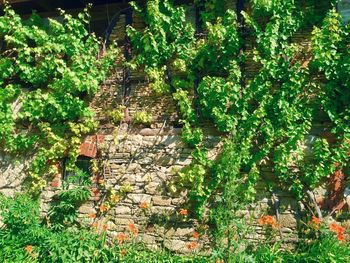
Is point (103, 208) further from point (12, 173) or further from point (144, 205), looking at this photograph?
point (12, 173)

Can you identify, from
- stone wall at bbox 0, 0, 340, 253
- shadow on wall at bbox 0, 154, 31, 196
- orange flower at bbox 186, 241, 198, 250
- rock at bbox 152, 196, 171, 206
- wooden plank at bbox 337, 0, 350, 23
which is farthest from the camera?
shadow on wall at bbox 0, 154, 31, 196

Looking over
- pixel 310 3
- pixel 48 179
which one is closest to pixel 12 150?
pixel 48 179

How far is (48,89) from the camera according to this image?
22.5ft

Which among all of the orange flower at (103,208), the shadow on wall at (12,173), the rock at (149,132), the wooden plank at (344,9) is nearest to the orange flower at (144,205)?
the orange flower at (103,208)

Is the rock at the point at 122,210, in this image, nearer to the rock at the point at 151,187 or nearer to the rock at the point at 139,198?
the rock at the point at 139,198

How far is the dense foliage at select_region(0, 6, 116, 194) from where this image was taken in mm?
6480

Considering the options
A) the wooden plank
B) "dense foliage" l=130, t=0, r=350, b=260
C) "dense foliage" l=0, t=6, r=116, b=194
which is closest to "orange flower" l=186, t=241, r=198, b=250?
"dense foliage" l=130, t=0, r=350, b=260

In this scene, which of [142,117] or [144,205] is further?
[142,117]

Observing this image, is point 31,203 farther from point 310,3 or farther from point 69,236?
point 310,3

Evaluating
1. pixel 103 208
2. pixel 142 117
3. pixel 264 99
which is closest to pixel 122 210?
pixel 103 208

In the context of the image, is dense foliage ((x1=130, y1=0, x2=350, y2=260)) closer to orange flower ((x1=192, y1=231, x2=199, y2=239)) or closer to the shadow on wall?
orange flower ((x1=192, y1=231, x2=199, y2=239))

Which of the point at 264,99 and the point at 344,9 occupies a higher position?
the point at 344,9

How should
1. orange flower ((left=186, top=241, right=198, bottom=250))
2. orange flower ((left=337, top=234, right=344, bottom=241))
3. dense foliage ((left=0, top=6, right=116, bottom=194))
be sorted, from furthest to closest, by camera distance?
dense foliage ((left=0, top=6, right=116, bottom=194))
orange flower ((left=186, top=241, right=198, bottom=250))
orange flower ((left=337, top=234, right=344, bottom=241))

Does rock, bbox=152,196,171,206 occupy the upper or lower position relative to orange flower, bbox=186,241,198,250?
upper
